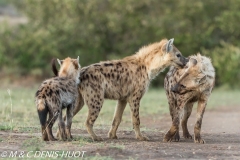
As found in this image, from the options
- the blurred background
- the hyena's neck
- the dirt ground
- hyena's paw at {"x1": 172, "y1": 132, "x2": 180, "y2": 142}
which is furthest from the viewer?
the blurred background

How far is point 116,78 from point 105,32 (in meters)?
15.4

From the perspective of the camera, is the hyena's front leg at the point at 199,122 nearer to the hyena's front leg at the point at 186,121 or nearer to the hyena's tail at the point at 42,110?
the hyena's front leg at the point at 186,121

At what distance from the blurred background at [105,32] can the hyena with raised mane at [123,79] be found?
13191 millimetres

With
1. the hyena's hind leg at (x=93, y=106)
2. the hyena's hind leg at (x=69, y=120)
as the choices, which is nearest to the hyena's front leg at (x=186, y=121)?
the hyena's hind leg at (x=93, y=106)

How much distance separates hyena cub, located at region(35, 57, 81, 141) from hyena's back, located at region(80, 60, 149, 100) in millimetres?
176

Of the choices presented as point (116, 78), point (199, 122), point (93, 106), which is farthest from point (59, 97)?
point (199, 122)

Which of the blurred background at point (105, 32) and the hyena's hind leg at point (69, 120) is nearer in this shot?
the hyena's hind leg at point (69, 120)

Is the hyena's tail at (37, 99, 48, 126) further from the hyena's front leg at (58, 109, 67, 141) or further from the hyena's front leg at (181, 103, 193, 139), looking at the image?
the hyena's front leg at (181, 103, 193, 139)

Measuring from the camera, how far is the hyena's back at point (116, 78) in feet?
27.5

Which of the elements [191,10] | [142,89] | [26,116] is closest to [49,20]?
[191,10]

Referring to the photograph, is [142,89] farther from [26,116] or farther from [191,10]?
[191,10]

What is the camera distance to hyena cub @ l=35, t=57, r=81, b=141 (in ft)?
25.2

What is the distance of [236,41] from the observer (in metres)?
23.5

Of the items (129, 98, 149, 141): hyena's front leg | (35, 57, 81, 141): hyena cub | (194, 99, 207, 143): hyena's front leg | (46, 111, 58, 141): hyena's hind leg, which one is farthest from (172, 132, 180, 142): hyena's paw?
(46, 111, 58, 141): hyena's hind leg
